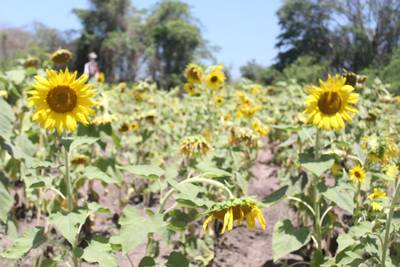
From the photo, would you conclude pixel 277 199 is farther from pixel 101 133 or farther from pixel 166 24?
pixel 166 24

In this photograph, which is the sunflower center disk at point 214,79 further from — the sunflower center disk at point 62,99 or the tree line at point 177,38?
the tree line at point 177,38

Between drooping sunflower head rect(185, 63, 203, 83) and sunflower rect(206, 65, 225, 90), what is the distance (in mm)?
62

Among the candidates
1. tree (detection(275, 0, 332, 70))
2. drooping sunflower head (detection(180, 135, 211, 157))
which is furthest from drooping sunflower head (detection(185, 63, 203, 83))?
tree (detection(275, 0, 332, 70))

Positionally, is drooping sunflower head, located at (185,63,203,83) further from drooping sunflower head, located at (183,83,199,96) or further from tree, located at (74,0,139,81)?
tree, located at (74,0,139,81)

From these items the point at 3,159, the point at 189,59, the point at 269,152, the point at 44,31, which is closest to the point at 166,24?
the point at 189,59

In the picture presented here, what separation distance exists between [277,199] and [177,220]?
1.33 feet

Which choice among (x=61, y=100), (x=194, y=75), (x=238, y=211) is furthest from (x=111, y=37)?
(x=238, y=211)

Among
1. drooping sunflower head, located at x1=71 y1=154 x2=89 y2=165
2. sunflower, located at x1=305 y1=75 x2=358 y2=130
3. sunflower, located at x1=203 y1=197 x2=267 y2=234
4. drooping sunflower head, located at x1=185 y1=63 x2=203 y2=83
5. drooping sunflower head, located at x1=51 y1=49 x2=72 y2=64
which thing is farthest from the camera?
drooping sunflower head, located at x1=185 y1=63 x2=203 y2=83

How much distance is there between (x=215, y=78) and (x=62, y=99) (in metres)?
1.89

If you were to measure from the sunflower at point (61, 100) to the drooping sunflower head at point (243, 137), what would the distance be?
1156 mm

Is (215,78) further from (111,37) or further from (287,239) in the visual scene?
(111,37)

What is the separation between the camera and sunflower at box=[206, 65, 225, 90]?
3523 mm

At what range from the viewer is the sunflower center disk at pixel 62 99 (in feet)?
5.75

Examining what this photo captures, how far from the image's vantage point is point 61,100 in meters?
1.76
